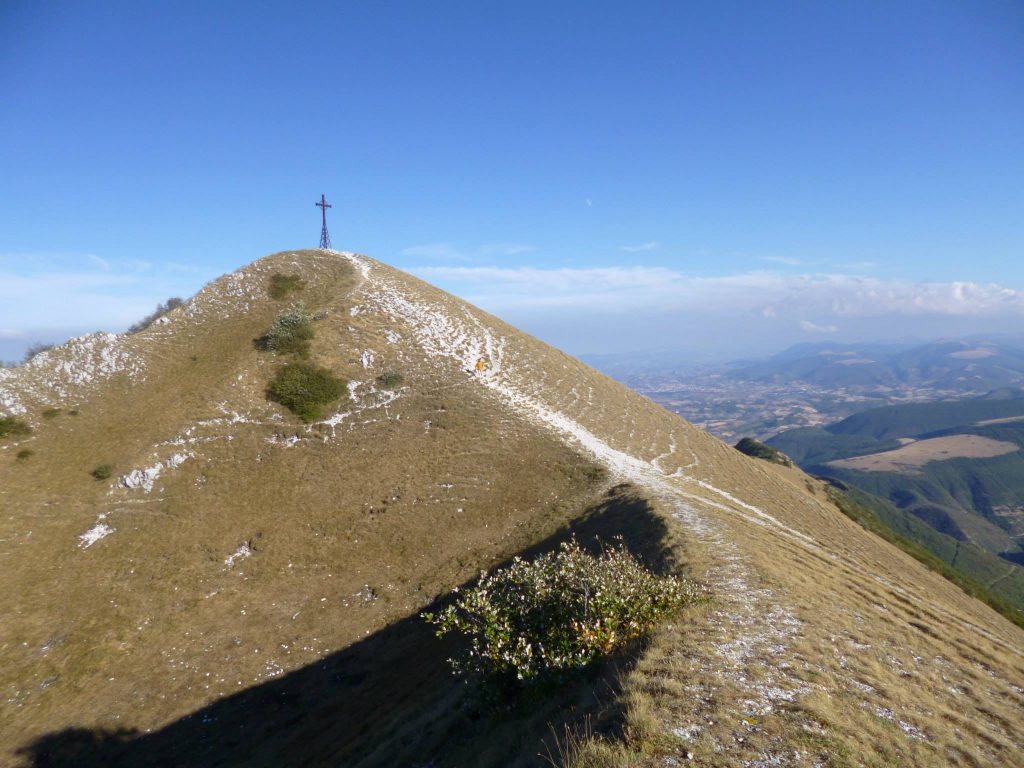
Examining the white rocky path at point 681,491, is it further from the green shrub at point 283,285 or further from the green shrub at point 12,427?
the green shrub at point 12,427

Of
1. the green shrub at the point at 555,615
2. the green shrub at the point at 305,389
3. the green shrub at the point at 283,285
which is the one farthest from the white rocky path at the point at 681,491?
the green shrub at the point at 305,389

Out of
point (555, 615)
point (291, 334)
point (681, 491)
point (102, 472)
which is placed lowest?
point (681, 491)

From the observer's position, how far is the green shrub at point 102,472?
39594 mm

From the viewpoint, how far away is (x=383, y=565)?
34781 millimetres

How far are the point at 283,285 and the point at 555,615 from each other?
65.1 meters

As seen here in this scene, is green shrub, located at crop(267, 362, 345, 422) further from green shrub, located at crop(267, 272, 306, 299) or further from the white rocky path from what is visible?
green shrub, located at crop(267, 272, 306, 299)

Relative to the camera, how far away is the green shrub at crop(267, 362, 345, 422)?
48.8 m

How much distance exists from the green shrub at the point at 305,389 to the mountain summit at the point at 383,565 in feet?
3.41

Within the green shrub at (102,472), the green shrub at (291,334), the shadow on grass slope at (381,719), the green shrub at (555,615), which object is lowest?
the shadow on grass slope at (381,719)

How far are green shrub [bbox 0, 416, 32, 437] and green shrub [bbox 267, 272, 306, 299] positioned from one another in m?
29.1

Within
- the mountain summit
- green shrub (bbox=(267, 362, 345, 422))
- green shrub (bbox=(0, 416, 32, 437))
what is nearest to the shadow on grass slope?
the mountain summit

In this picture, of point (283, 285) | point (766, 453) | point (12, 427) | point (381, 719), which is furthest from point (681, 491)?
point (766, 453)

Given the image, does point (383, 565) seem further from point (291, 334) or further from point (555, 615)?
point (291, 334)

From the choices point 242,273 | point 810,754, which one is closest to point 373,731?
point 810,754
